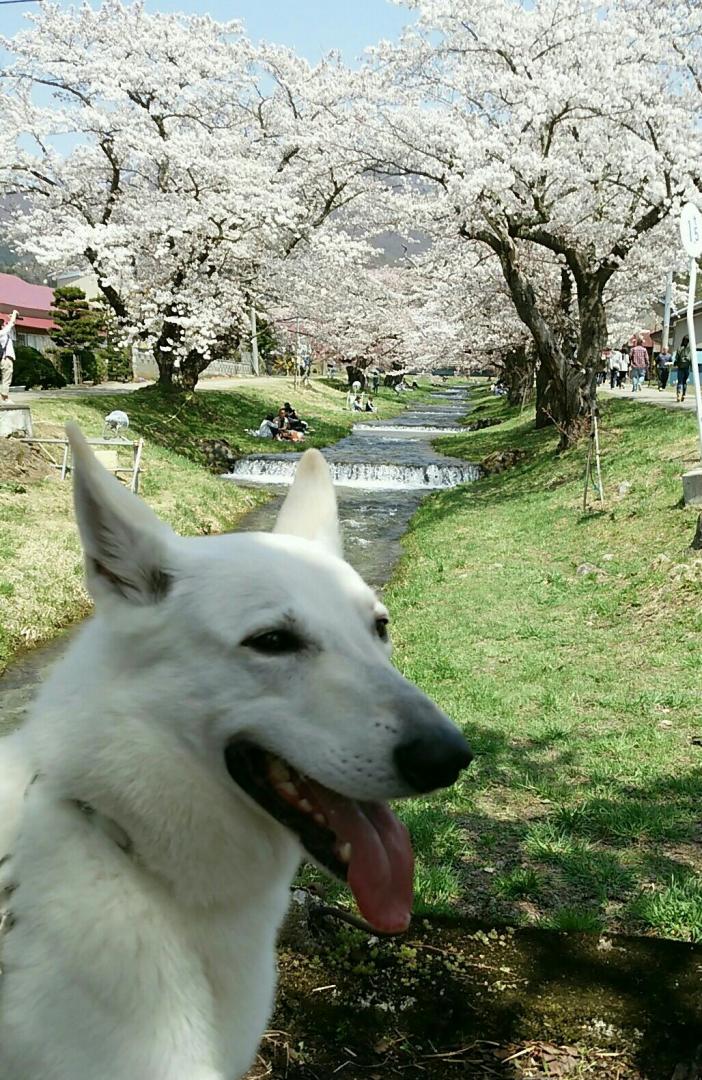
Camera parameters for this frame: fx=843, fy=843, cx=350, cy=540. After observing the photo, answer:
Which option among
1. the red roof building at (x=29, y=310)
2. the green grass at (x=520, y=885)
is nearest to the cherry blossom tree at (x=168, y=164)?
the green grass at (x=520, y=885)

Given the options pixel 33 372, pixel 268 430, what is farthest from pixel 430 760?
pixel 33 372

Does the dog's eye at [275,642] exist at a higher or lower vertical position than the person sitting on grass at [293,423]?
higher

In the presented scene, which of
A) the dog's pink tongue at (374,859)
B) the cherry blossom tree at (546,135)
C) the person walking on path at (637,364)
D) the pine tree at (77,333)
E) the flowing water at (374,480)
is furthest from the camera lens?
the pine tree at (77,333)

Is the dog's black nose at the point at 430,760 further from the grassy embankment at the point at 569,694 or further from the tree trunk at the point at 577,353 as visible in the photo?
the tree trunk at the point at 577,353

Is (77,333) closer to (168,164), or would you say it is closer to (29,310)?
(29,310)

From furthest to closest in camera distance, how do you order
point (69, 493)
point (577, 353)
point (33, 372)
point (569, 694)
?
point (33, 372), point (577, 353), point (69, 493), point (569, 694)

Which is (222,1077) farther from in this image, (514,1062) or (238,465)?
(238,465)

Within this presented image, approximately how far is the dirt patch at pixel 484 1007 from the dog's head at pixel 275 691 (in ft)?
→ 3.28

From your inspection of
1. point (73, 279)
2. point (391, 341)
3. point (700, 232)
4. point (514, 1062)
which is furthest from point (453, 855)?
point (73, 279)

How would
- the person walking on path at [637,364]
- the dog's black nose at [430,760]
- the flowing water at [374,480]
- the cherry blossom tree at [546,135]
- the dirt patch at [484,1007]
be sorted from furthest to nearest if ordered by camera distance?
the person walking on path at [637,364], the cherry blossom tree at [546,135], the flowing water at [374,480], the dirt patch at [484,1007], the dog's black nose at [430,760]

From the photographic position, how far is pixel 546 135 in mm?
17000

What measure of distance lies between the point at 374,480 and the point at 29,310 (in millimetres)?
45842

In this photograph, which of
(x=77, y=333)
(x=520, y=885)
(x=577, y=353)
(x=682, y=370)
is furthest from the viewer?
(x=77, y=333)

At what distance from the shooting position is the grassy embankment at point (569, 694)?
13.3 feet
